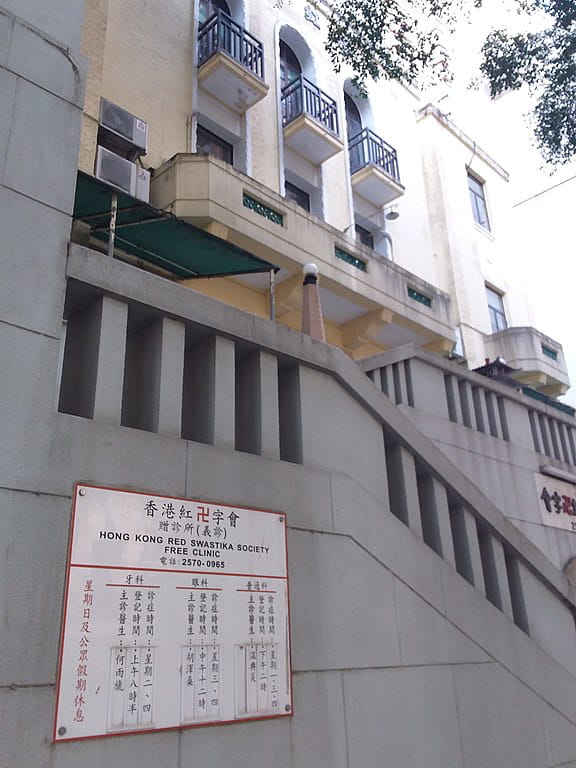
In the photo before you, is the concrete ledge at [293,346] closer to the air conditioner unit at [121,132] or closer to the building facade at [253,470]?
the building facade at [253,470]

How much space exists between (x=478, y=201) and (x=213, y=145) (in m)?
11.3

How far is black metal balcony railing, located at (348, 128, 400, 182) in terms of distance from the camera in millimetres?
14773

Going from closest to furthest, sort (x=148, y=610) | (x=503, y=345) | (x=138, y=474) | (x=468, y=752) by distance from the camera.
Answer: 1. (x=148, y=610)
2. (x=138, y=474)
3. (x=468, y=752)
4. (x=503, y=345)

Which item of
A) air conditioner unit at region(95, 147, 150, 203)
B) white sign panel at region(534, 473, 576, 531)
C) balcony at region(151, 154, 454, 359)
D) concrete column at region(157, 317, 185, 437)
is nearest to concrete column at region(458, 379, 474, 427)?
white sign panel at region(534, 473, 576, 531)

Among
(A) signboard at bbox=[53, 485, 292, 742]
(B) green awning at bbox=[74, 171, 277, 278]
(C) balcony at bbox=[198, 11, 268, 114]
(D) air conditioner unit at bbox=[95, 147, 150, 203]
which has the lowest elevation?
(A) signboard at bbox=[53, 485, 292, 742]

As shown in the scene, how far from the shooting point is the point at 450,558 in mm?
5469

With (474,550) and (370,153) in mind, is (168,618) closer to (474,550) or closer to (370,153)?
(474,550)

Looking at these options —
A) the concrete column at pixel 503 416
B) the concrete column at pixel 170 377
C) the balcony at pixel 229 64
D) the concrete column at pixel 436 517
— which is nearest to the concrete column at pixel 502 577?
the concrete column at pixel 436 517

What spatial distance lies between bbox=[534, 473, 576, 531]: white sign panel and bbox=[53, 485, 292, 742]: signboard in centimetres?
626

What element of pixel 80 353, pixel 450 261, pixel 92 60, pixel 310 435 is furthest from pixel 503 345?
pixel 80 353

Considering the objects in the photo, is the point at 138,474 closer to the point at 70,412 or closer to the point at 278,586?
the point at 70,412

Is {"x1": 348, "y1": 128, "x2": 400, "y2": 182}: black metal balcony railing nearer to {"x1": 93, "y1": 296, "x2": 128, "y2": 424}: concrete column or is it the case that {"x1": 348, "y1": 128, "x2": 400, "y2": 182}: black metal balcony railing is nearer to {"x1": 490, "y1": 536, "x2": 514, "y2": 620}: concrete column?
{"x1": 490, "y1": 536, "x2": 514, "y2": 620}: concrete column

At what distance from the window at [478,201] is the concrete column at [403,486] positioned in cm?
1576

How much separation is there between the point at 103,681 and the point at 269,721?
112 centimetres
